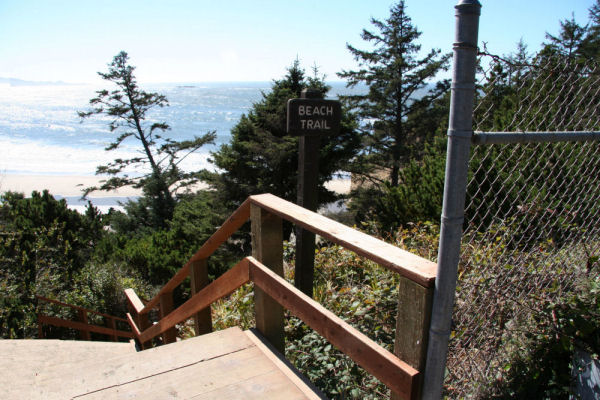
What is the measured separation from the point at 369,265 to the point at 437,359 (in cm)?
288

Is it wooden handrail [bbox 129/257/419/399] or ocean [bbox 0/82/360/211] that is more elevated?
wooden handrail [bbox 129/257/419/399]

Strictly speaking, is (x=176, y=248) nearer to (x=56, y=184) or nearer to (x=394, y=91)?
(x=394, y=91)

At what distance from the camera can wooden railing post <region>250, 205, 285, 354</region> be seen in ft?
7.11

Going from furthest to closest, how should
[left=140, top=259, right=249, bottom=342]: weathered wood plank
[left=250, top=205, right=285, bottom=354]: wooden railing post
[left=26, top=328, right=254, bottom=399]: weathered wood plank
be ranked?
1. [left=140, top=259, right=249, bottom=342]: weathered wood plank
2. [left=250, top=205, right=285, bottom=354]: wooden railing post
3. [left=26, top=328, right=254, bottom=399]: weathered wood plank

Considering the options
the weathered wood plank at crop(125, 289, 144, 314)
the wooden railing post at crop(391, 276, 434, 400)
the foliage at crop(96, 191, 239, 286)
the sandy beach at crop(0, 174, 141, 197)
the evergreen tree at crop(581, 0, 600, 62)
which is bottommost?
the sandy beach at crop(0, 174, 141, 197)

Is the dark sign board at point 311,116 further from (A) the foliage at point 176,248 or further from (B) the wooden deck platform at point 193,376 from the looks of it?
(A) the foliage at point 176,248

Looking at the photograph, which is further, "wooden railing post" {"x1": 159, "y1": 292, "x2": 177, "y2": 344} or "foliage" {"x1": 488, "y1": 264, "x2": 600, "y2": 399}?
"wooden railing post" {"x1": 159, "y1": 292, "x2": 177, "y2": 344}

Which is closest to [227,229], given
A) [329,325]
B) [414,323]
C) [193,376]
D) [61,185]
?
[193,376]

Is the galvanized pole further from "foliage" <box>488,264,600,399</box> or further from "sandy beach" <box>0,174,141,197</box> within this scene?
"sandy beach" <box>0,174,141,197</box>

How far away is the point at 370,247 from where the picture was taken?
1.41 metres

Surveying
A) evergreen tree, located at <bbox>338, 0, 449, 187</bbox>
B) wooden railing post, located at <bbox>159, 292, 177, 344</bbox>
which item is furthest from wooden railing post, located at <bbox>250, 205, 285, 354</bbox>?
evergreen tree, located at <bbox>338, 0, 449, 187</bbox>

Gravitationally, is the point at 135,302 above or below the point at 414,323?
below

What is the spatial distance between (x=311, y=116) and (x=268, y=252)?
1722mm

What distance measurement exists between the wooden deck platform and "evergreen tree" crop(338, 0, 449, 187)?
20390mm
